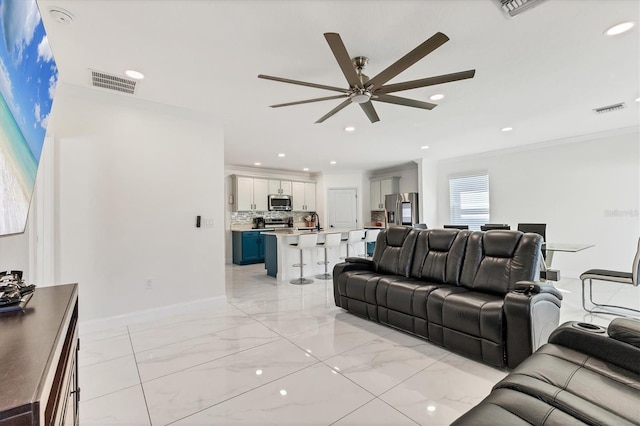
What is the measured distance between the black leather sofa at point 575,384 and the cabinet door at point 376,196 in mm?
6639

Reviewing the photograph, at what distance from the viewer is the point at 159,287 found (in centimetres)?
346

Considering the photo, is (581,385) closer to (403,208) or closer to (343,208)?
(403,208)

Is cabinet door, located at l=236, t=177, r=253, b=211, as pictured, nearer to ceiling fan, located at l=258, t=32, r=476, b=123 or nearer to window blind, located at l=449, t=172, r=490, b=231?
window blind, located at l=449, t=172, r=490, b=231

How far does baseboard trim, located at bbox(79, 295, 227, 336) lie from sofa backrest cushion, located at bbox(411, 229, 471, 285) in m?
2.61

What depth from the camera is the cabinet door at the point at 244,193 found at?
7.37 m

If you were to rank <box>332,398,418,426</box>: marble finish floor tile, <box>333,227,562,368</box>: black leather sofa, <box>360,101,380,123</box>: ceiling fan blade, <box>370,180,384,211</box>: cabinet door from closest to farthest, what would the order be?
1. <box>332,398,418,426</box>: marble finish floor tile
2. <box>333,227,562,368</box>: black leather sofa
3. <box>360,101,380,123</box>: ceiling fan blade
4. <box>370,180,384,211</box>: cabinet door

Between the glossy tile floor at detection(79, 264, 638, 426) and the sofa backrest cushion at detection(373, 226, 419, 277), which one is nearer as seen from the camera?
the glossy tile floor at detection(79, 264, 638, 426)

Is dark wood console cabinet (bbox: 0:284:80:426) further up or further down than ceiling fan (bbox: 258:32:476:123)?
further down

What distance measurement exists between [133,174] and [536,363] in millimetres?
3907

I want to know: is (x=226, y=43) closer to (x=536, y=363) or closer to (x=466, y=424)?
(x=466, y=424)

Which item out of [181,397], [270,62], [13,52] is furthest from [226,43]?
[181,397]

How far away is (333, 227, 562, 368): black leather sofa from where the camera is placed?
7.23 ft

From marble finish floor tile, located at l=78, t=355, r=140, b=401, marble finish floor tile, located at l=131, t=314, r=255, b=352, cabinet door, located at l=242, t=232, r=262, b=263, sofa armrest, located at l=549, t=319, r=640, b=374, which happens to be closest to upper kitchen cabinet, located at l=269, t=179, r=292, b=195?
cabinet door, located at l=242, t=232, r=262, b=263

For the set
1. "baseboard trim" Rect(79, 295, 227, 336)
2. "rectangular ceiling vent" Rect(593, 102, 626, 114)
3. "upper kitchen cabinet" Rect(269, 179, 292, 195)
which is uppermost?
"rectangular ceiling vent" Rect(593, 102, 626, 114)
